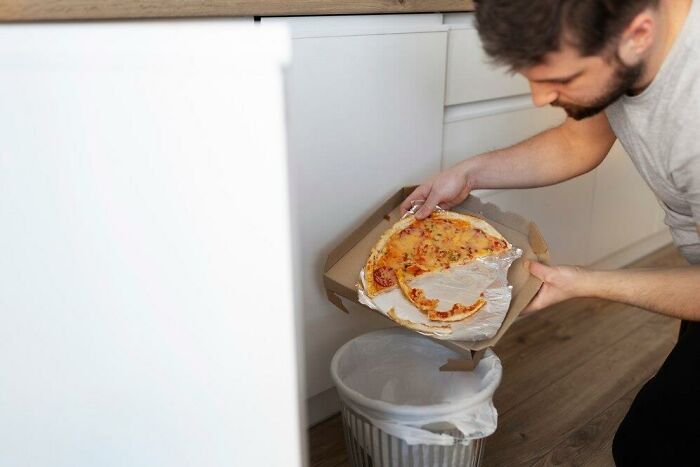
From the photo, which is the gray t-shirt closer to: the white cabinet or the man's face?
the man's face

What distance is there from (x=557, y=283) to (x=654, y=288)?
0.12 m

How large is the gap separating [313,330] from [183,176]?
2.28 ft

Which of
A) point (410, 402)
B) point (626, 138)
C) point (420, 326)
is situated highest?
point (626, 138)

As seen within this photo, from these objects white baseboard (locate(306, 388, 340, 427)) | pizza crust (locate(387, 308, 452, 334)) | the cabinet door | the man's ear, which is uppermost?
the man's ear

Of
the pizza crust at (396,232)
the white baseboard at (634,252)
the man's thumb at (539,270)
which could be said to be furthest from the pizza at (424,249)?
the white baseboard at (634,252)

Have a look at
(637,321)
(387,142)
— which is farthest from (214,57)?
(637,321)

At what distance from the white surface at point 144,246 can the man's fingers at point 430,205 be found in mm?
578

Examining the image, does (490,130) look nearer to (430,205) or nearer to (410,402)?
(430,205)

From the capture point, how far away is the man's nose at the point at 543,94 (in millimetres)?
775

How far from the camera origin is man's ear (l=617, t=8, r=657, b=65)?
705 millimetres

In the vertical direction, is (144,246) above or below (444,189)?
above

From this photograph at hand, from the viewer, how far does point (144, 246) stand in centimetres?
54

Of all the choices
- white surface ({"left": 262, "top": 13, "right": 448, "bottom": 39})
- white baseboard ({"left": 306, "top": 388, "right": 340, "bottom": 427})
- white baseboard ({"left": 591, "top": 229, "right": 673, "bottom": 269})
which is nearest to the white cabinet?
white baseboard ({"left": 591, "top": 229, "right": 673, "bottom": 269})

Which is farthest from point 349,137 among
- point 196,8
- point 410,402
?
point 410,402
